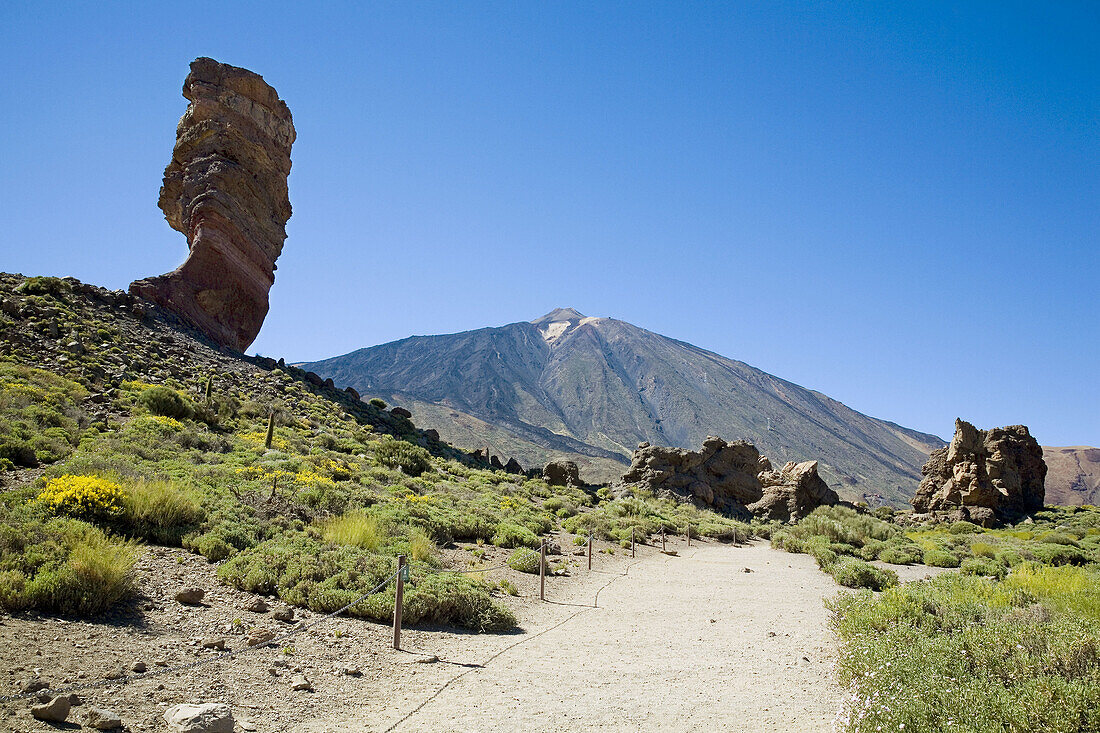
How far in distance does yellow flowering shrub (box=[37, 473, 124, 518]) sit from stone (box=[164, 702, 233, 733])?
17.3 feet

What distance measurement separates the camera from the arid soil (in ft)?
17.5

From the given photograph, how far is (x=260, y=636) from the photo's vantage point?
6.82m

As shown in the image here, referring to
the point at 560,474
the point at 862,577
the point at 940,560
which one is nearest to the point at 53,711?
the point at 862,577

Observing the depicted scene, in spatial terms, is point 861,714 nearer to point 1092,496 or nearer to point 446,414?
point 446,414

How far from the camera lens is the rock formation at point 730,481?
36.4 m

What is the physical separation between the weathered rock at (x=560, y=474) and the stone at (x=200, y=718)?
29509mm

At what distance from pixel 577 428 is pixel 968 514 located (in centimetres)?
11917

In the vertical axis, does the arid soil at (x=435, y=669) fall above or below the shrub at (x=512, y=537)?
above

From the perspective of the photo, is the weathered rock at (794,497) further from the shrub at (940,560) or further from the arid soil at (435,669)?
the arid soil at (435,669)

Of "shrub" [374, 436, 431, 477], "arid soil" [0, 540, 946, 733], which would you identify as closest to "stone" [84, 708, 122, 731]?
"arid soil" [0, 540, 946, 733]

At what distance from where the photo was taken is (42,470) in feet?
37.8

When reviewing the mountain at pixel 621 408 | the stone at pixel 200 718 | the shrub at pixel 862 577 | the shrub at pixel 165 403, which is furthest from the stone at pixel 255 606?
the mountain at pixel 621 408

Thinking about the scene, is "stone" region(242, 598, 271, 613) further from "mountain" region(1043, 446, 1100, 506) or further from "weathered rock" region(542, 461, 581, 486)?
"mountain" region(1043, 446, 1100, 506)

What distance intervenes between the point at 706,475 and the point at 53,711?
120ft
